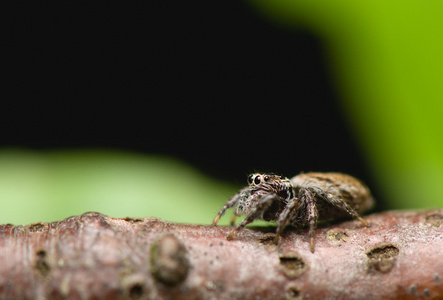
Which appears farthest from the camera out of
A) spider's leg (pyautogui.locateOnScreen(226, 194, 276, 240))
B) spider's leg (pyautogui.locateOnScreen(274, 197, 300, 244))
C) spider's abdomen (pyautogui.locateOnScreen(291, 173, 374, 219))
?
spider's abdomen (pyautogui.locateOnScreen(291, 173, 374, 219))

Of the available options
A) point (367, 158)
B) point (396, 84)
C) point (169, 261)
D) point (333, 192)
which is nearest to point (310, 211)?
point (333, 192)

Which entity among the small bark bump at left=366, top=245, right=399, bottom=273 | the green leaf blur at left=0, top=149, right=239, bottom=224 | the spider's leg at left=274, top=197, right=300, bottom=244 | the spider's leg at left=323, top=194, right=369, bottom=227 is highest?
the green leaf blur at left=0, top=149, right=239, bottom=224

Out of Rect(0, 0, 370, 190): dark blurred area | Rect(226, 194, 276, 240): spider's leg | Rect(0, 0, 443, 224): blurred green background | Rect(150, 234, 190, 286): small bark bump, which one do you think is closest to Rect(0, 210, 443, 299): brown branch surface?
Rect(150, 234, 190, 286): small bark bump

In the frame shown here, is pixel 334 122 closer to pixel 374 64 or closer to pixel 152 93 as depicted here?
pixel 374 64

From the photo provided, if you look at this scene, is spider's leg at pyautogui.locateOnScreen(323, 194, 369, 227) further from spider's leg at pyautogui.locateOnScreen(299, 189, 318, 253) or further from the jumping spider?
spider's leg at pyautogui.locateOnScreen(299, 189, 318, 253)

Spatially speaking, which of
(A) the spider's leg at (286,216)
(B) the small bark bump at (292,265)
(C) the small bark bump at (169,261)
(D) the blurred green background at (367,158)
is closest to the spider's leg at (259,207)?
(A) the spider's leg at (286,216)

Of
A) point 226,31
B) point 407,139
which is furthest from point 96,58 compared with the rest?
point 407,139

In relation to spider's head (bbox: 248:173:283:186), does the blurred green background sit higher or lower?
higher

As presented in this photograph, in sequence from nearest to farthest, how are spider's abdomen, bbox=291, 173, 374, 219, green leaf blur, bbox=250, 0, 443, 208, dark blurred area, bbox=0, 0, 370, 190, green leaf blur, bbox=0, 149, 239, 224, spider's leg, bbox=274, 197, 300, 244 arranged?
spider's leg, bbox=274, 197, 300, 244
spider's abdomen, bbox=291, 173, 374, 219
green leaf blur, bbox=0, 149, 239, 224
green leaf blur, bbox=250, 0, 443, 208
dark blurred area, bbox=0, 0, 370, 190
